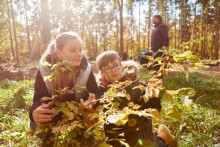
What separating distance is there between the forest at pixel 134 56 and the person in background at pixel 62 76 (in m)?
0.14

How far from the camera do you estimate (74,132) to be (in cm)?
155

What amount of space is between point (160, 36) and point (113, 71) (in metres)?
5.91

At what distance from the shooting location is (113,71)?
8.41 ft

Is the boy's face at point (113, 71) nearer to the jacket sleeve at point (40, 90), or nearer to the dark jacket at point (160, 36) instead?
the jacket sleeve at point (40, 90)

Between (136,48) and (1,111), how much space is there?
1572 inches

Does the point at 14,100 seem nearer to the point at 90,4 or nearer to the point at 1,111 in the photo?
the point at 1,111

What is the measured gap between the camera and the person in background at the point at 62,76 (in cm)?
169

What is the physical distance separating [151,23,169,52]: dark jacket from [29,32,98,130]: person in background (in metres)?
5.78

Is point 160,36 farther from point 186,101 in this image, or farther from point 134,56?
point 134,56

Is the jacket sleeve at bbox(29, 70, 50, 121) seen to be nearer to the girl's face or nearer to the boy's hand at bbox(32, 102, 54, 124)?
the girl's face

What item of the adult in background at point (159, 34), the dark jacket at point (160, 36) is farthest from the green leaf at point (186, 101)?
the dark jacket at point (160, 36)

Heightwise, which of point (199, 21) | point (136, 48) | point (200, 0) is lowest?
point (136, 48)

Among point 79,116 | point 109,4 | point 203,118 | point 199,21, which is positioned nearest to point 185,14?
point 199,21

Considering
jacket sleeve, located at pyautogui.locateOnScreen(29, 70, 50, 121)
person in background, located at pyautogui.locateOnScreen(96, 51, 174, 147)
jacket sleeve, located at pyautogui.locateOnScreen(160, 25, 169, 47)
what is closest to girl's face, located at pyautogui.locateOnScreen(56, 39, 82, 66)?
jacket sleeve, located at pyautogui.locateOnScreen(29, 70, 50, 121)
